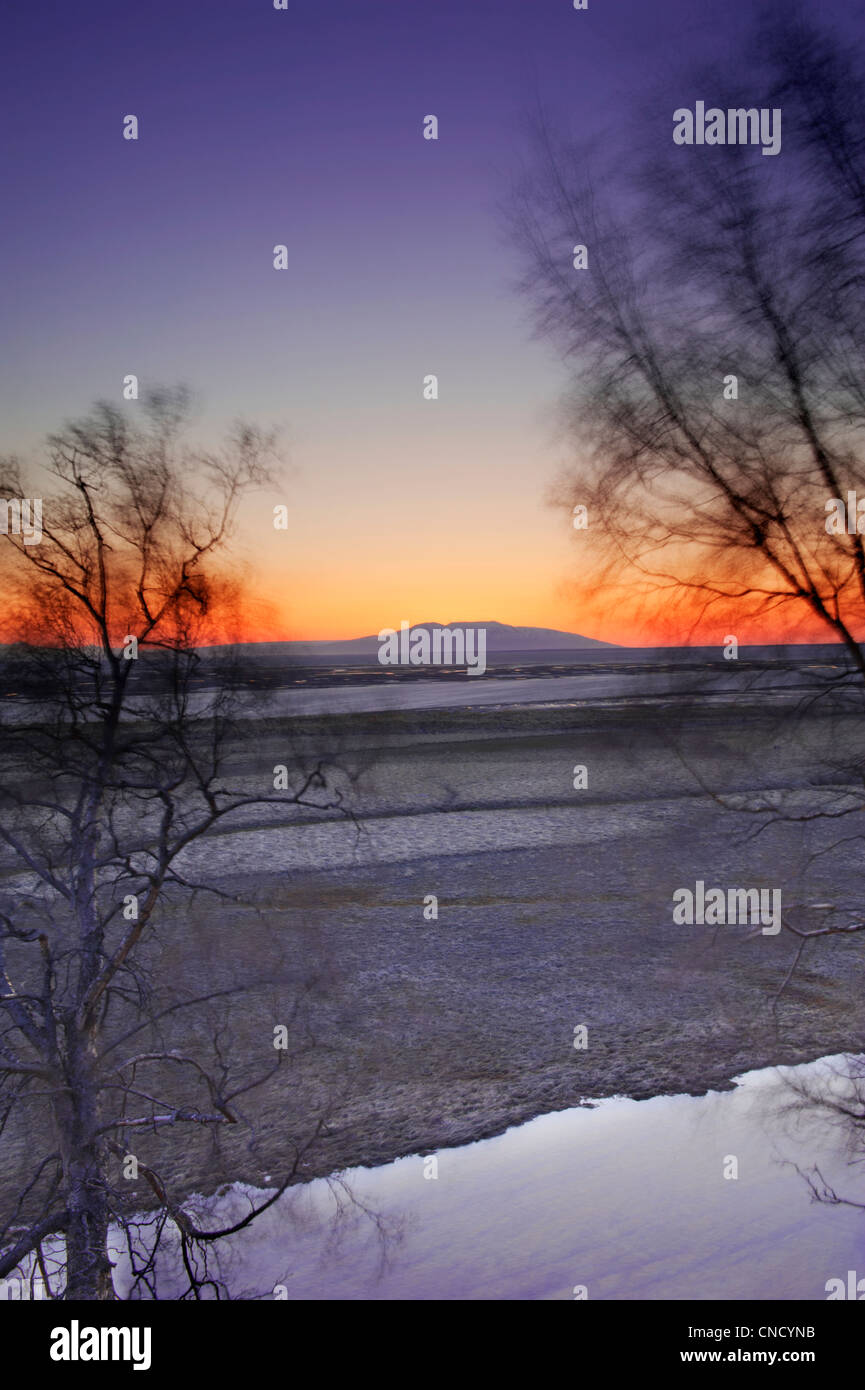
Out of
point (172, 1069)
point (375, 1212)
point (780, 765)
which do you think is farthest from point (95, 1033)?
point (780, 765)

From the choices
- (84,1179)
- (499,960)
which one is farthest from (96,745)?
(499,960)

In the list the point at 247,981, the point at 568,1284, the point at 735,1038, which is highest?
the point at 247,981

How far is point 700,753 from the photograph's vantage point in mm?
3229

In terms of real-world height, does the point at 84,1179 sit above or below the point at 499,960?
above

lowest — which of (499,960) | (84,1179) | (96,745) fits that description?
(499,960)

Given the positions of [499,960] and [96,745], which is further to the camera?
[499,960]

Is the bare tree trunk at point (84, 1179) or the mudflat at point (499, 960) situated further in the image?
the mudflat at point (499, 960)

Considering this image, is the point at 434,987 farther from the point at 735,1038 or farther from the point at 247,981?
the point at 735,1038

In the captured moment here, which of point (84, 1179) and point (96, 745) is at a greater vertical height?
point (96, 745)

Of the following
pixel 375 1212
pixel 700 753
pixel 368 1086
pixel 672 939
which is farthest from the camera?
pixel 672 939

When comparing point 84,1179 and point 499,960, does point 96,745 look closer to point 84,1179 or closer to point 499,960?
point 84,1179

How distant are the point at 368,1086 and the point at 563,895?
4.39 meters

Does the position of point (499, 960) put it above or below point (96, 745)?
below

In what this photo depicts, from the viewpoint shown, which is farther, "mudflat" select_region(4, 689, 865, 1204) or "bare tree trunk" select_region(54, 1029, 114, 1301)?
"mudflat" select_region(4, 689, 865, 1204)
